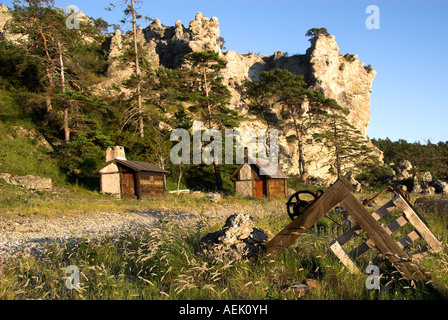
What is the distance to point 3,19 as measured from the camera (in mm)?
52250

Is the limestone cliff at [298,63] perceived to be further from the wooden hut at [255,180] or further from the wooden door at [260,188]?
the wooden door at [260,188]

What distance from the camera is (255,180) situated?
29547 mm

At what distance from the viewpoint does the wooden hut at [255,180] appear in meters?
29.1

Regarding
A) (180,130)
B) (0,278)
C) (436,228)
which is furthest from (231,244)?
(180,130)

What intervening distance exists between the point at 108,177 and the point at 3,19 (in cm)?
4870

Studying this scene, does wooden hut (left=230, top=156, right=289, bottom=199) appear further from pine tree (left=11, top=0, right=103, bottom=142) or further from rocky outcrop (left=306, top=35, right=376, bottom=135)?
rocky outcrop (left=306, top=35, right=376, bottom=135)

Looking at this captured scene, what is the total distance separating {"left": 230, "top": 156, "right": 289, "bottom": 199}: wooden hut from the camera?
95.4ft

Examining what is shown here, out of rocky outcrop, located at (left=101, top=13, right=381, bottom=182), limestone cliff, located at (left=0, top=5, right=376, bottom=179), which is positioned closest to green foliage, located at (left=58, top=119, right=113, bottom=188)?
limestone cliff, located at (left=0, top=5, right=376, bottom=179)

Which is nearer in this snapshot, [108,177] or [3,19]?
[108,177]

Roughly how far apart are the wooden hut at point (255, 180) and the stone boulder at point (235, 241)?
78.2 ft

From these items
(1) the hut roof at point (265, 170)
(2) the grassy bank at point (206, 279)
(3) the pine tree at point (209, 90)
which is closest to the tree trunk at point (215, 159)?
(3) the pine tree at point (209, 90)

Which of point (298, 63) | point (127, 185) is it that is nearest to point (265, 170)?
point (127, 185)

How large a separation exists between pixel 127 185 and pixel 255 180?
1234 cm

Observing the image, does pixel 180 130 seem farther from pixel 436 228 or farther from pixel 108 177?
pixel 436 228
